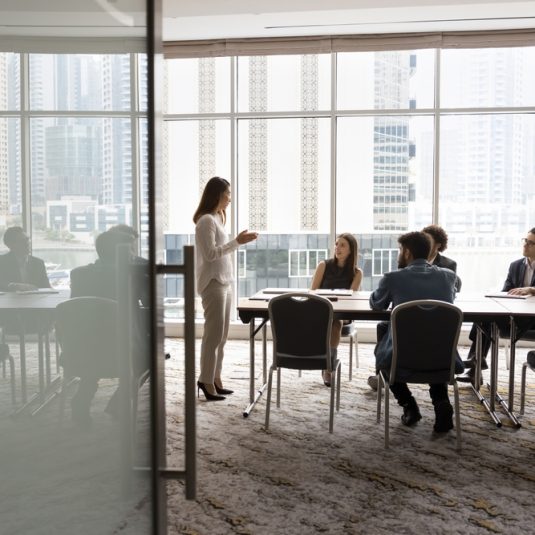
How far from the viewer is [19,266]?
100 centimetres

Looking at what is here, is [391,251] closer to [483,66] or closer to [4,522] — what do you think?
[483,66]

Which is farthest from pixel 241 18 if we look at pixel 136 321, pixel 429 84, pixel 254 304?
pixel 136 321

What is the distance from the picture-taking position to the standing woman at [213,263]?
4.55 m

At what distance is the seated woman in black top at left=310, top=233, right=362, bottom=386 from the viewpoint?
5.59m

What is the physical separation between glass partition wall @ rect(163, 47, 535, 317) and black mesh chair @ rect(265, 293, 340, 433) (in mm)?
3642

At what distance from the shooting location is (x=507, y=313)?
418 cm

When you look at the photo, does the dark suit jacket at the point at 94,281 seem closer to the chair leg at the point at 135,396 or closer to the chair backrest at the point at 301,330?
the chair leg at the point at 135,396

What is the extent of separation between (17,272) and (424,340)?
3067mm

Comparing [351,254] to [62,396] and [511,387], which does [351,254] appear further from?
[62,396]

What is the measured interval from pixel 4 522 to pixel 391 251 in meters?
6.85

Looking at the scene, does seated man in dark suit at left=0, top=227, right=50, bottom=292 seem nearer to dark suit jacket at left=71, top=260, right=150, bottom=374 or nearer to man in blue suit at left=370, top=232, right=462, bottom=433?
dark suit jacket at left=71, top=260, right=150, bottom=374

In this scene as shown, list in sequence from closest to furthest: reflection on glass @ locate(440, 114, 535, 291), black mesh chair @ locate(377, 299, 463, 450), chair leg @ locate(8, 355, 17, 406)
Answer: chair leg @ locate(8, 355, 17, 406) < black mesh chair @ locate(377, 299, 463, 450) < reflection on glass @ locate(440, 114, 535, 291)

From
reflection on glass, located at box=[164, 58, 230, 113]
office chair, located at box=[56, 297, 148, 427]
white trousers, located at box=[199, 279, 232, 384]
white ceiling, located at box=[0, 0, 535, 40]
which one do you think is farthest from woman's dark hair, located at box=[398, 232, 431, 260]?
reflection on glass, located at box=[164, 58, 230, 113]

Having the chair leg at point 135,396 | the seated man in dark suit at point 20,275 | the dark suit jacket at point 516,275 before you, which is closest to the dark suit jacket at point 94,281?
the seated man in dark suit at point 20,275
